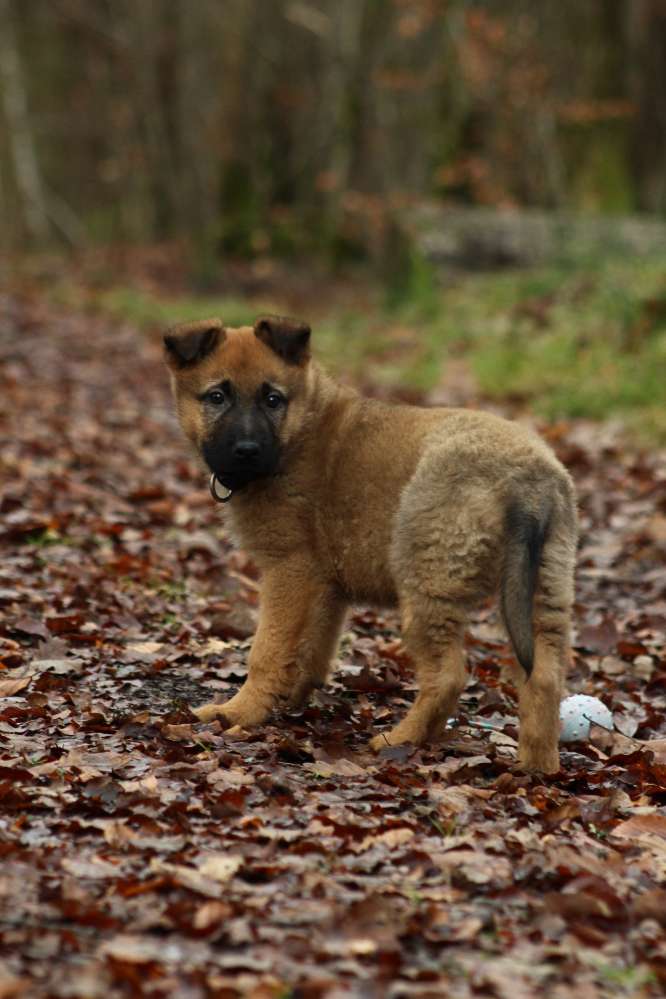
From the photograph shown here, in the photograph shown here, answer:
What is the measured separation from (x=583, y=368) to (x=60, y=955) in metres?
12.9

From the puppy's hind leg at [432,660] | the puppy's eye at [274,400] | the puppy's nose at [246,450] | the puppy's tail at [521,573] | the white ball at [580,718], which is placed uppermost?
the puppy's eye at [274,400]

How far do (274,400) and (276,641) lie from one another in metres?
1.20

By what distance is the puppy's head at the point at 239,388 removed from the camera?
6191mm

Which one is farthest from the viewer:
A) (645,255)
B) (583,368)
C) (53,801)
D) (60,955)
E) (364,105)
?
(364,105)

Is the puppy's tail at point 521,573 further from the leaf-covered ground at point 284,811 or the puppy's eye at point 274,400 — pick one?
the puppy's eye at point 274,400

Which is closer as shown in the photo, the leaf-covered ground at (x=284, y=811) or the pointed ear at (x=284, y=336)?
the leaf-covered ground at (x=284, y=811)

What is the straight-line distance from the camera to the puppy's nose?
6.07m

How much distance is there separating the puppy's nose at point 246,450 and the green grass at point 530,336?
25.7 feet

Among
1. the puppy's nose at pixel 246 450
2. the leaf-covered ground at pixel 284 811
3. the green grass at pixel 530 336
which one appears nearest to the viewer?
the leaf-covered ground at pixel 284 811

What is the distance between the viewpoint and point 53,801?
15.9ft

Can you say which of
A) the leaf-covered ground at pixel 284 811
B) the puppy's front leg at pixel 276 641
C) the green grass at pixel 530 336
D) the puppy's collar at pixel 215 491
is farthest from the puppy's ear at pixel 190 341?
the green grass at pixel 530 336

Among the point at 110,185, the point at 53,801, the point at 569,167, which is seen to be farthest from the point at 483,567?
the point at 110,185

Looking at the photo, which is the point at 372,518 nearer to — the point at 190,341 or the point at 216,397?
the point at 216,397

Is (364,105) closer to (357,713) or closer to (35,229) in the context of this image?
(35,229)
